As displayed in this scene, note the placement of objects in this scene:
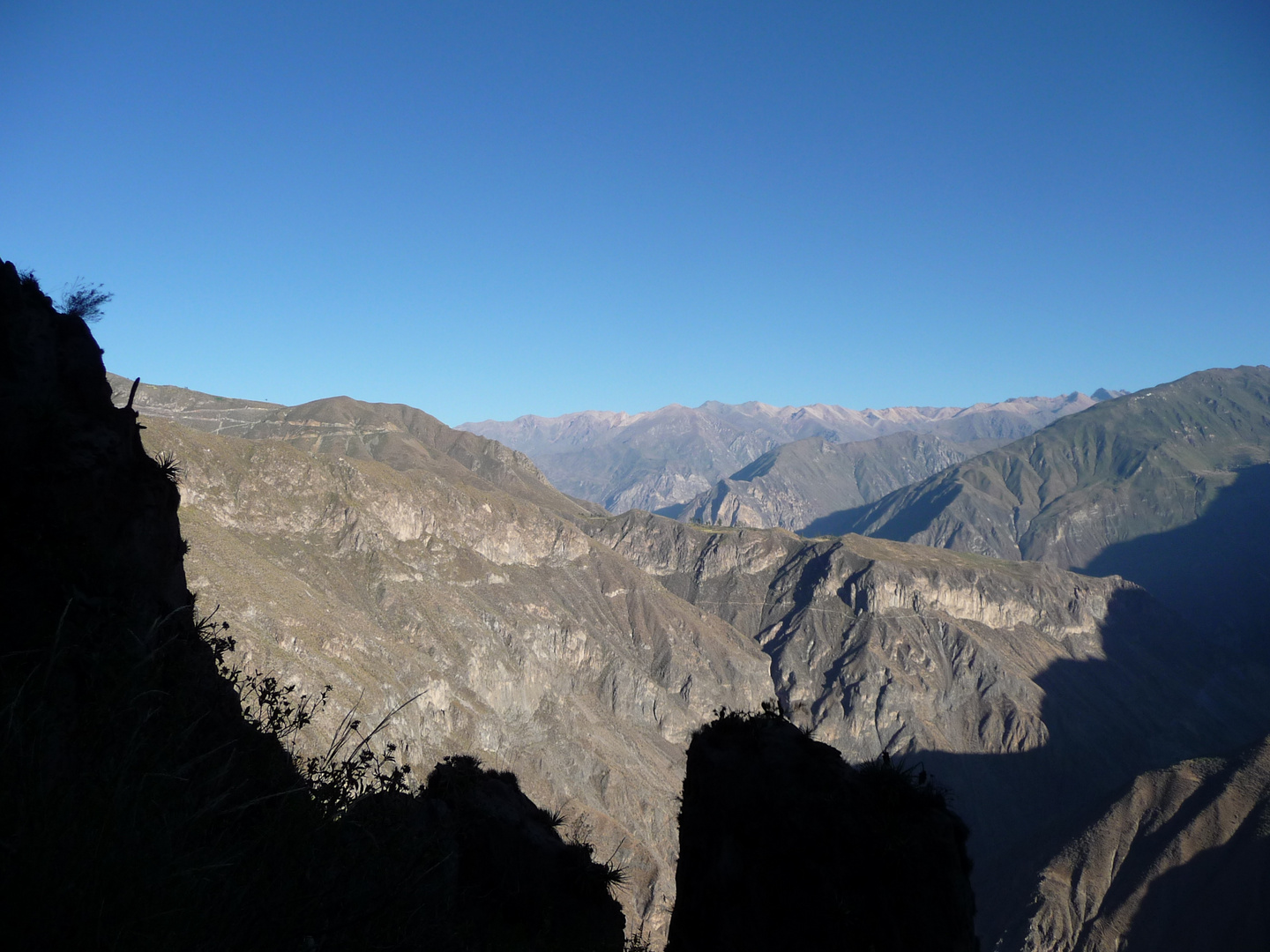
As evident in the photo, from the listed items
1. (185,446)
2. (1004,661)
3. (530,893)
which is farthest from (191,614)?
(1004,661)

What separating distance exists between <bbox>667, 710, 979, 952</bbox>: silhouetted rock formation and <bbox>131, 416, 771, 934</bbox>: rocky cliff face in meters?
62.6

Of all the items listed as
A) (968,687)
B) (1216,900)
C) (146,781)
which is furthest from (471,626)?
(968,687)

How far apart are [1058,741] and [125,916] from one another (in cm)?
18681

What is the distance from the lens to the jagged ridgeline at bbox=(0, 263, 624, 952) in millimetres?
4828

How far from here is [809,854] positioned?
12.1 m

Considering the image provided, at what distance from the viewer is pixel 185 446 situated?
9694 cm

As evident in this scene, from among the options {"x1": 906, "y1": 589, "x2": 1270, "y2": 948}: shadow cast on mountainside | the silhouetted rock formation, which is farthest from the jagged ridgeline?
{"x1": 906, "y1": 589, "x2": 1270, "y2": 948}: shadow cast on mountainside

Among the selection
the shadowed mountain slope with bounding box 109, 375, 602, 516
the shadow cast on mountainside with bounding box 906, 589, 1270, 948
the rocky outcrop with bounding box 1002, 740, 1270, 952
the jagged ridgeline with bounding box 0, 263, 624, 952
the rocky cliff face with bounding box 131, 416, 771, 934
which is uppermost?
the shadowed mountain slope with bounding box 109, 375, 602, 516

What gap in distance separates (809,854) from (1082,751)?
177 m

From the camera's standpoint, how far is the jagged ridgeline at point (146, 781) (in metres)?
4.83

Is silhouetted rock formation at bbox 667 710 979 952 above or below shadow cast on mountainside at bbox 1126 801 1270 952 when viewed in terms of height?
above

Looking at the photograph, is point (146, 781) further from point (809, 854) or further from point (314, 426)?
point (314, 426)

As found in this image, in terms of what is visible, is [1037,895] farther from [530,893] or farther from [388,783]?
[388,783]

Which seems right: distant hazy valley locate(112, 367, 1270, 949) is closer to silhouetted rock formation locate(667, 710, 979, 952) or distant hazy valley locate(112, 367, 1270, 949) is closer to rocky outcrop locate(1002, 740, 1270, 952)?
rocky outcrop locate(1002, 740, 1270, 952)
